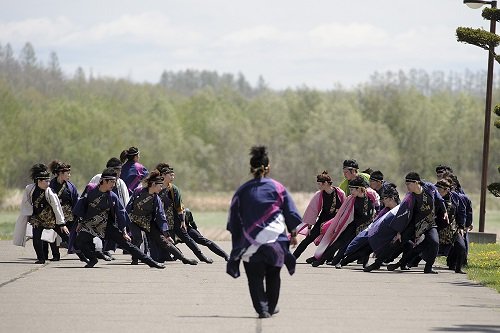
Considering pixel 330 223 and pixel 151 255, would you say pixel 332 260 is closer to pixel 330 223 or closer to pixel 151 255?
pixel 330 223

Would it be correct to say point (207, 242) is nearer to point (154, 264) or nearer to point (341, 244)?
point (154, 264)

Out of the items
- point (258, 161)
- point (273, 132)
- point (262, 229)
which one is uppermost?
point (258, 161)

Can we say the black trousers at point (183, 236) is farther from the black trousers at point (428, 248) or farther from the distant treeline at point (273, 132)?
the distant treeline at point (273, 132)

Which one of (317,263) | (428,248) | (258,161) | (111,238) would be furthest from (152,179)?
(258,161)

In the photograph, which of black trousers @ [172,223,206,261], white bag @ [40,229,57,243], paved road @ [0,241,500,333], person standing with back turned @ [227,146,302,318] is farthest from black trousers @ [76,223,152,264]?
person standing with back turned @ [227,146,302,318]

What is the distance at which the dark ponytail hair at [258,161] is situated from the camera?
14.8m

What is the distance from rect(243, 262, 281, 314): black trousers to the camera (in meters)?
14.5

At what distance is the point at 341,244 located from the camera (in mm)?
23266

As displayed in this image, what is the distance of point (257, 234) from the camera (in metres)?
14.8

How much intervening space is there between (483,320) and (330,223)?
908cm

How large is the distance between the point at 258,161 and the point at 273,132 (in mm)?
122617

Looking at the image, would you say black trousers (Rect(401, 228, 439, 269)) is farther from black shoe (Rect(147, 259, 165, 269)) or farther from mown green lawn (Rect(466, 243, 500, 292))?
black shoe (Rect(147, 259, 165, 269))

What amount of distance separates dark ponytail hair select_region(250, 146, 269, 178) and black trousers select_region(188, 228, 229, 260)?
8.26 metres

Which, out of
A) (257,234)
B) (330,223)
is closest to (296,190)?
(330,223)
